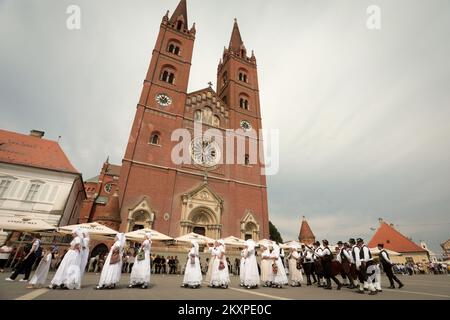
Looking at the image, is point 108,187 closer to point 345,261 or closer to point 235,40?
point 235,40

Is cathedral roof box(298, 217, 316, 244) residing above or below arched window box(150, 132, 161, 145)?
below

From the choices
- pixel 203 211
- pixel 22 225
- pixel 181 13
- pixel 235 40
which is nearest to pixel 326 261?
pixel 203 211

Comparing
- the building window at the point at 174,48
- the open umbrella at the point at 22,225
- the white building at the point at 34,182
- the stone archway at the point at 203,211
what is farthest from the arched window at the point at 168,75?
the open umbrella at the point at 22,225

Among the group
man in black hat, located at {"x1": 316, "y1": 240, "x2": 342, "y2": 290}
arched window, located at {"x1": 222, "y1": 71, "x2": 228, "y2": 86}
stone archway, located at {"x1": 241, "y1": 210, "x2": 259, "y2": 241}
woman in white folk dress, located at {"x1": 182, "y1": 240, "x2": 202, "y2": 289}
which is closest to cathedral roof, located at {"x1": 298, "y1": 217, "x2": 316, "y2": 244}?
stone archway, located at {"x1": 241, "y1": 210, "x2": 259, "y2": 241}

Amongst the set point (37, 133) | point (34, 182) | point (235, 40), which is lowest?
point (34, 182)

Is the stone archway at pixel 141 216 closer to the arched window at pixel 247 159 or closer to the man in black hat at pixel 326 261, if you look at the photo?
the arched window at pixel 247 159

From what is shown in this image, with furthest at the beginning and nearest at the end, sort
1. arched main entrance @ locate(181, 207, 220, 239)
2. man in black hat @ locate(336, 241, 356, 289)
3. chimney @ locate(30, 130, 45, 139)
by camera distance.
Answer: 1. chimney @ locate(30, 130, 45, 139)
2. arched main entrance @ locate(181, 207, 220, 239)
3. man in black hat @ locate(336, 241, 356, 289)

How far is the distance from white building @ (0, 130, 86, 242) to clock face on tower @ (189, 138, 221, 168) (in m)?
11.3

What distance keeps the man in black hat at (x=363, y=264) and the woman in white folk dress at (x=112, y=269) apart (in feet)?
27.7

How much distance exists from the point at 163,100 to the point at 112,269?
69.3ft

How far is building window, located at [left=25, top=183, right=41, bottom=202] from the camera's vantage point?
61.9 ft

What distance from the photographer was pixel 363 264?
8.18 metres

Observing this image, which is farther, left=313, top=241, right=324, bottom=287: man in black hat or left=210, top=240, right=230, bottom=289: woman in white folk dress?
left=313, top=241, right=324, bottom=287: man in black hat

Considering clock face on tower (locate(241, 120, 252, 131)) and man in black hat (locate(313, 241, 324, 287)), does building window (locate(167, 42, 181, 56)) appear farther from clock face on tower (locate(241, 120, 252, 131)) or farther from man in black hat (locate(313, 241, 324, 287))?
man in black hat (locate(313, 241, 324, 287))
